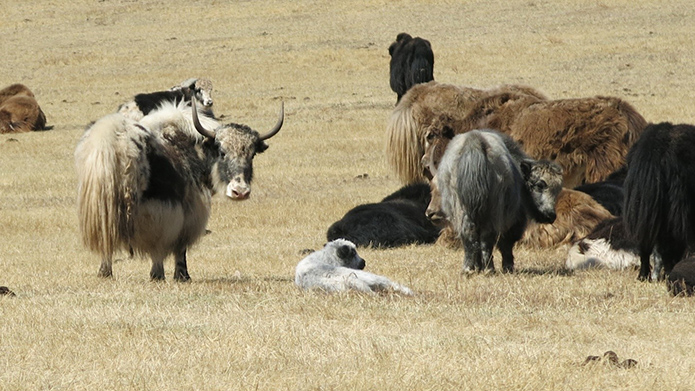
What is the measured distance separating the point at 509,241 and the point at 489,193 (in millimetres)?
712

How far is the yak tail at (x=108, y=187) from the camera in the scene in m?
8.89

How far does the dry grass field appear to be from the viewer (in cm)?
568

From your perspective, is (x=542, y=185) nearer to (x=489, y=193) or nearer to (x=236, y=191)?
(x=489, y=193)

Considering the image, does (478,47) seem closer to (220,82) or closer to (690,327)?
(220,82)

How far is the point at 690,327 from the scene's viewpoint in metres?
6.70

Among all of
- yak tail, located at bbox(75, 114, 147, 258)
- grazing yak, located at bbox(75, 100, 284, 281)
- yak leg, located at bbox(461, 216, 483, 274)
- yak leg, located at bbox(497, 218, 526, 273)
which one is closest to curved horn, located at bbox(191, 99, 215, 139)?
grazing yak, located at bbox(75, 100, 284, 281)

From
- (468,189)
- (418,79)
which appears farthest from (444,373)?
(418,79)

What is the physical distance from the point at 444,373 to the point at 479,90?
29.5ft

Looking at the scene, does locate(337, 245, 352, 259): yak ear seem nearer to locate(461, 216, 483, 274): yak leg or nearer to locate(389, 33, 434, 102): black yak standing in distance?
locate(461, 216, 483, 274): yak leg

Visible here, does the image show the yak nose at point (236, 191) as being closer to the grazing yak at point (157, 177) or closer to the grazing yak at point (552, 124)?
the grazing yak at point (157, 177)

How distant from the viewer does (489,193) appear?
9.19 metres

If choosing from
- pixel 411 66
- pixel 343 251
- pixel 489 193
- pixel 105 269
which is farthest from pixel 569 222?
pixel 411 66

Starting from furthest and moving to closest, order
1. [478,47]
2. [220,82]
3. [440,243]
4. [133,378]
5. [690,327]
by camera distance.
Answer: [478,47] < [220,82] < [440,243] < [690,327] < [133,378]

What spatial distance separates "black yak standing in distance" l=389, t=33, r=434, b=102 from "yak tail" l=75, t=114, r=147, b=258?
15971 millimetres
